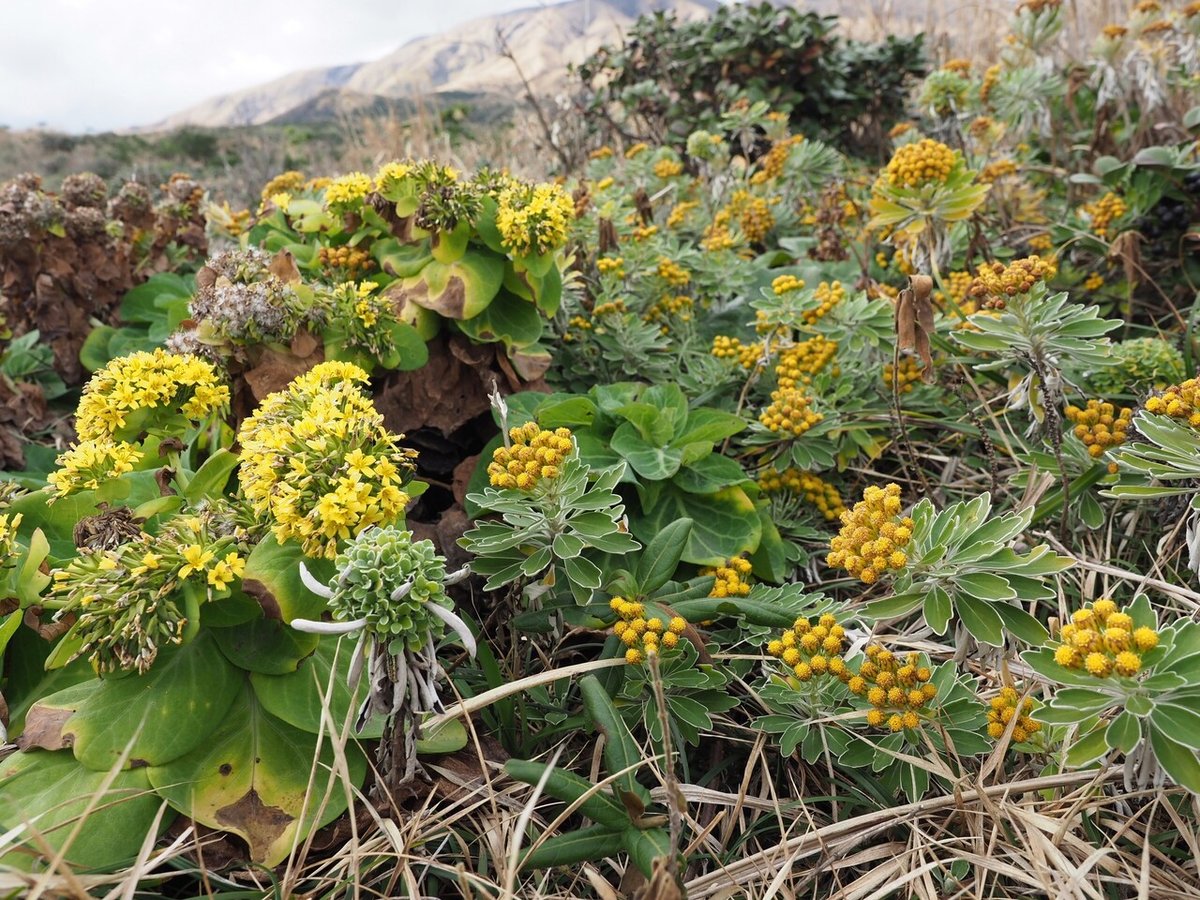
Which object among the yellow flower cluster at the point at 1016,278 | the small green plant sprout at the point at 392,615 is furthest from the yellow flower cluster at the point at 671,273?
the small green plant sprout at the point at 392,615

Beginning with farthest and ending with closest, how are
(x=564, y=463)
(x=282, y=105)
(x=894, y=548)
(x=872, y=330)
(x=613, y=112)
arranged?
1. (x=282, y=105)
2. (x=613, y=112)
3. (x=872, y=330)
4. (x=564, y=463)
5. (x=894, y=548)

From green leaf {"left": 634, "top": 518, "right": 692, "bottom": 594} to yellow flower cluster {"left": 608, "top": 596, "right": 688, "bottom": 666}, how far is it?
0.61 ft

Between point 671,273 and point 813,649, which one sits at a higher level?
point 671,273

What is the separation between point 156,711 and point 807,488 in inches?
71.6

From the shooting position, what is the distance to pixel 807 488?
7.94ft

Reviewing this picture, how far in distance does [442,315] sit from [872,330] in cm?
144

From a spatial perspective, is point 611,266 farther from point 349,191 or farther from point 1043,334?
point 1043,334

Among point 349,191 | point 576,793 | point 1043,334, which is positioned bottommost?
point 576,793

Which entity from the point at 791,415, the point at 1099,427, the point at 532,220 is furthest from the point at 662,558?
the point at 1099,427

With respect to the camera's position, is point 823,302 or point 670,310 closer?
point 823,302

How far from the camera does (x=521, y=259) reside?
7.50 feet

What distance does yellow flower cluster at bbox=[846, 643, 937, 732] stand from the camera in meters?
1.40

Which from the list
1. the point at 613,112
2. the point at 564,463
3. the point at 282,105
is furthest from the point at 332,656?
the point at 282,105

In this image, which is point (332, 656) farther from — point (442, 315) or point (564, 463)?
point (442, 315)
